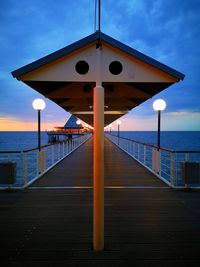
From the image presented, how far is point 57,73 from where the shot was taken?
2.37m

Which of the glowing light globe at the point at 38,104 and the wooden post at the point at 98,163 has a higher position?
the glowing light globe at the point at 38,104

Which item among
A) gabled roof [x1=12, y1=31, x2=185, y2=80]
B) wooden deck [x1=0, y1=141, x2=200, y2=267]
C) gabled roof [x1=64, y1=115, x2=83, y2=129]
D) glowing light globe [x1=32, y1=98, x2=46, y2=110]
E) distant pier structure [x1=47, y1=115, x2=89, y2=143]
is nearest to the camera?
wooden deck [x1=0, y1=141, x2=200, y2=267]

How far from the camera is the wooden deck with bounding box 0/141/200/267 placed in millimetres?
2098

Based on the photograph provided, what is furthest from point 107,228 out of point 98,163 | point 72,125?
point 72,125

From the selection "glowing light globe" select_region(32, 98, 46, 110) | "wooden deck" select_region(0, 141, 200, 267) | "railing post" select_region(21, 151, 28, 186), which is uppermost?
"glowing light globe" select_region(32, 98, 46, 110)

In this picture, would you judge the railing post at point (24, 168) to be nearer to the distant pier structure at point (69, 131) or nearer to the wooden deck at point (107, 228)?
the wooden deck at point (107, 228)

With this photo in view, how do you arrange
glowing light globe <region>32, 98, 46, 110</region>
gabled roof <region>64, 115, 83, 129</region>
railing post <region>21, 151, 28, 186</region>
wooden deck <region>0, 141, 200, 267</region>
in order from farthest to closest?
gabled roof <region>64, 115, 83, 129</region> → glowing light globe <region>32, 98, 46, 110</region> → railing post <region>21, 151, 28, 186</region> → wooden deck <region>0, 141, 200, 267</region>

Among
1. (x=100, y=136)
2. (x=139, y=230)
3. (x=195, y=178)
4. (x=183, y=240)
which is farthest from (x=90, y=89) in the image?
(x=195, y=178)

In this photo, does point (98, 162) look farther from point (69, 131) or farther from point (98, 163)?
point (69, 131)

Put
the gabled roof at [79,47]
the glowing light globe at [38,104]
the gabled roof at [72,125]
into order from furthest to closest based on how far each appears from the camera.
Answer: the gabled roof at [72,125]
the glowing light globe at [38,104]
the gabled roof at [79,47]

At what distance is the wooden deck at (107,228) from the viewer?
210 centimetres

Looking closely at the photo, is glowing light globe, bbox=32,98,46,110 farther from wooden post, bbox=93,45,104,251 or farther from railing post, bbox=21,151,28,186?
wooden post, bbox=93,45,104,251

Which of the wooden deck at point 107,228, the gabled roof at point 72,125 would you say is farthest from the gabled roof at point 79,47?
the gabled roof at point 72,125

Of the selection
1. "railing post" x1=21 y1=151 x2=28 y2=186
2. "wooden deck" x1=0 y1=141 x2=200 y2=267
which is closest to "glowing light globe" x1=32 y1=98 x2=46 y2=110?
"railing post" x1=21 y1=151 x2=28 y2=186
